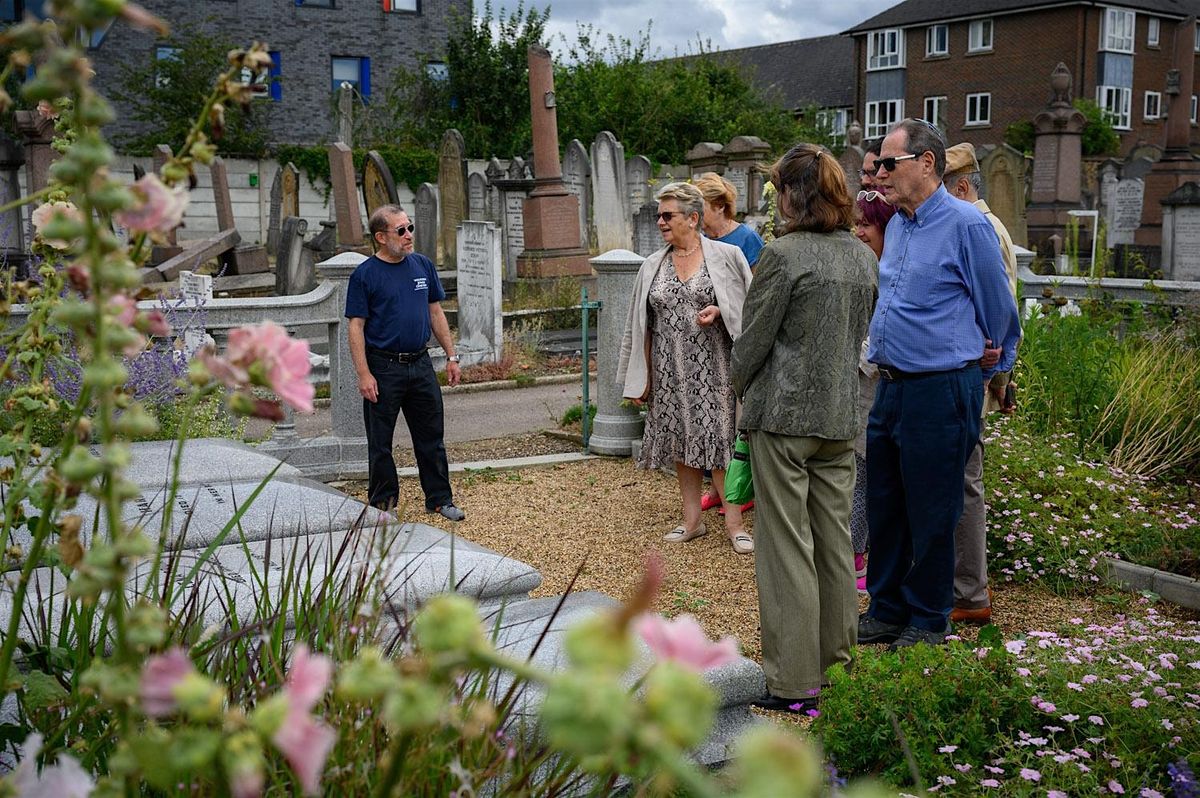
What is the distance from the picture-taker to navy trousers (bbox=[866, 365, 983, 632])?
4.79 m

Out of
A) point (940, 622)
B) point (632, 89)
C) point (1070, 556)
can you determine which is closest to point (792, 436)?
point (940, 622)

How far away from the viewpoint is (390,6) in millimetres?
38031

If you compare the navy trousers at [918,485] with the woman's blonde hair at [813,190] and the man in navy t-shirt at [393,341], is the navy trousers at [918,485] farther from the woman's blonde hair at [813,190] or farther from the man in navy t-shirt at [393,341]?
the man in navy t-shirt at [393,341]

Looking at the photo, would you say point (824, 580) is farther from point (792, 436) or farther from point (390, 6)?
point (390, 6)

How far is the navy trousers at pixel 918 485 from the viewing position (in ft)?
15.7

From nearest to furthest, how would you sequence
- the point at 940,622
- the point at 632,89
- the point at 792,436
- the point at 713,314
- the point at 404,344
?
the point at 792,436, the point at 940,622, the point at 713,314, the point at 404,344, the point at 632,89

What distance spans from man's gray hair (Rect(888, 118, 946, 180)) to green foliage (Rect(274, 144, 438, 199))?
27565mm

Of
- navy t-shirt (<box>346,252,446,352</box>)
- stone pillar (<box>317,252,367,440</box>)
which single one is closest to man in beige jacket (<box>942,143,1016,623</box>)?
navy t-shirt (<box>346,252,446,352</box>)

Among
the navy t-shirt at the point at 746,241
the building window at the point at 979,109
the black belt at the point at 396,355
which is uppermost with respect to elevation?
the building window at the point at 979,109

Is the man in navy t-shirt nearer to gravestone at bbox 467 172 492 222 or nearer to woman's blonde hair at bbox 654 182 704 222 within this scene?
woman's blonde hair at bbox 654 182 704 222

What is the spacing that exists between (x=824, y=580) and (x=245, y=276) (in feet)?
51.4

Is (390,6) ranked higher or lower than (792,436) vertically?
higher

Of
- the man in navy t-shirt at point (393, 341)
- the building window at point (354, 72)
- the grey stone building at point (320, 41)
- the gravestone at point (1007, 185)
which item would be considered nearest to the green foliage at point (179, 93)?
the grey stone building at point (320, 41)

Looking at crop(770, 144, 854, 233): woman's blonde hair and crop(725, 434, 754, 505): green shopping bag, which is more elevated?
crop(770, 144, 854, 233): woman's blonde hair
